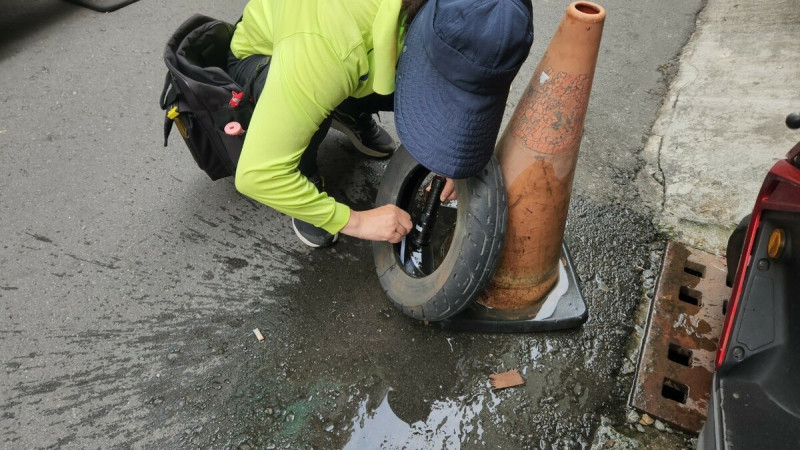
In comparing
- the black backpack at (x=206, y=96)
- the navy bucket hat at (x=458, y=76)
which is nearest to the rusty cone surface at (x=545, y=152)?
the navy bucket hat at (x=458, y=76)

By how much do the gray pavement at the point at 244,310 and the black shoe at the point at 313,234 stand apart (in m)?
0.06

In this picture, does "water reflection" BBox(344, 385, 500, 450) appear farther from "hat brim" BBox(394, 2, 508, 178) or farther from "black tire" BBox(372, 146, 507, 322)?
"hat brim" BBox(394, 2, 508, 178)

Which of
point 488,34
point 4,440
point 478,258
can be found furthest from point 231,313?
point 488,34

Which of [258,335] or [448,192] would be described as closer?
[258,335]

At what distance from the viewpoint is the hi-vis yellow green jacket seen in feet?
4.73

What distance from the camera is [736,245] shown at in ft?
6.01

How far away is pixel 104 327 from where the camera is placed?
1.93m

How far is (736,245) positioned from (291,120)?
5.19 feet

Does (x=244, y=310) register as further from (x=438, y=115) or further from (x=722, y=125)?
(x=722, y=125)

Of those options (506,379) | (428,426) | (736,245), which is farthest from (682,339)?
(428,426)

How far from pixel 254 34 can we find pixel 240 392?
4.15 feet

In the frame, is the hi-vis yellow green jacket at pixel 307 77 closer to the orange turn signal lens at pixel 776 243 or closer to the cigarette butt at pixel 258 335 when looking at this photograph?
the cigarette butt at pixel 258 335

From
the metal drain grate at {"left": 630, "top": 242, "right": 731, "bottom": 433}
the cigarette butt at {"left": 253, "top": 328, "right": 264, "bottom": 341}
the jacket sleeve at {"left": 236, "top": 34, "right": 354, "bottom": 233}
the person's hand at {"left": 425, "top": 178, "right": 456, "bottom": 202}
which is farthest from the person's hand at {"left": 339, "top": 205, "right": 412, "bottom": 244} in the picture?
the metal drain grate at {"left": 630, "top": 242, "right": 731, "bottom": 433}

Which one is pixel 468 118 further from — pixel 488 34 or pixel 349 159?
pixel 349 159
